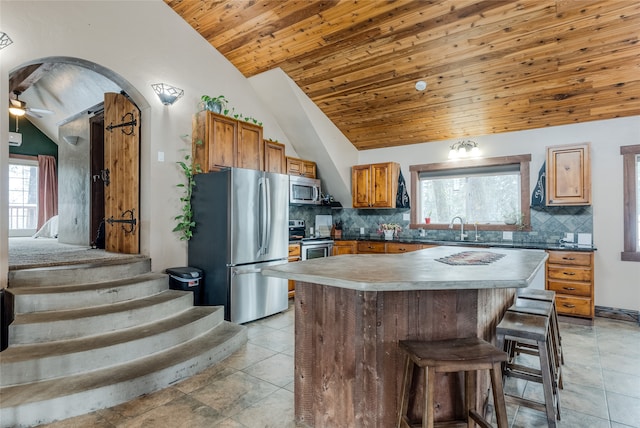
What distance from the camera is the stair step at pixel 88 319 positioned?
8.01ft

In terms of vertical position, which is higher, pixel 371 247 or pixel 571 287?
pixel 371 247

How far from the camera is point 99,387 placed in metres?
2.21

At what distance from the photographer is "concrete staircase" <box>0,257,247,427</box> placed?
7.06 feet

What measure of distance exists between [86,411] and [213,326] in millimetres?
1318

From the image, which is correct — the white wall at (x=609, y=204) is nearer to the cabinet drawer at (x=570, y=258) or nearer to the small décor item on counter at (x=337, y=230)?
the cabinet drawer at (x=570, y=258)

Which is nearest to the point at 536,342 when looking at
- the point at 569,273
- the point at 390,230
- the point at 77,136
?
the point at 569,273

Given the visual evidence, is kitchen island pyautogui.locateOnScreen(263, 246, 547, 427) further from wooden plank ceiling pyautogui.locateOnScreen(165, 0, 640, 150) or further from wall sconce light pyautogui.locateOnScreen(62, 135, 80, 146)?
wall sconce light pyautogui.locateOnScreen(62, 135, 80, 146)

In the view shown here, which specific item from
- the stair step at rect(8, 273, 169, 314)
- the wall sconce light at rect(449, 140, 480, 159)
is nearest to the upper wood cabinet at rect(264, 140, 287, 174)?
the stair step at rect(8, 273, 169, 314)

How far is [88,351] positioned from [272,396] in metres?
1.37

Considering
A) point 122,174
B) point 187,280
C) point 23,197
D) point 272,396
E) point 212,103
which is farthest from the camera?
point 23,197

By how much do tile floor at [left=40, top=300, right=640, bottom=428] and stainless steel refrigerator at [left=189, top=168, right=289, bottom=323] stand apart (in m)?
0.71

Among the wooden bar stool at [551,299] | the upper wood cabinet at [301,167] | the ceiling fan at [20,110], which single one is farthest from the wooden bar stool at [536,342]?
the ceiling fan at [20,110]

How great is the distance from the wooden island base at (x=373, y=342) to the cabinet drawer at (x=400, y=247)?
10.6 ft

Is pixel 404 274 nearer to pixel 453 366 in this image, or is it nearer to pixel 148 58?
pixel 453 366
